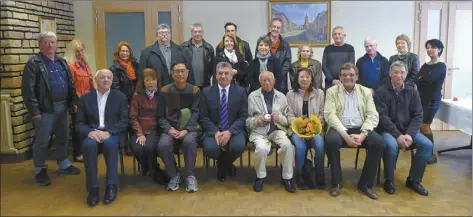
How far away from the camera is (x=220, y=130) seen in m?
3.27

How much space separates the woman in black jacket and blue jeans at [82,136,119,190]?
1.36 meters

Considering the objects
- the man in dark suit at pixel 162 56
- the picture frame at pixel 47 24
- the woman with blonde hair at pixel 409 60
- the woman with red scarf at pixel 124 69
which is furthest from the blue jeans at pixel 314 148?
the picture frame at pixel 47 24

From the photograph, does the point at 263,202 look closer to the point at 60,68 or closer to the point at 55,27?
the point at 60,68

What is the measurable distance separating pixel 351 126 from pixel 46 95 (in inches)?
95.7

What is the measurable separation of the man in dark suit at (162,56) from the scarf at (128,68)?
0.07m

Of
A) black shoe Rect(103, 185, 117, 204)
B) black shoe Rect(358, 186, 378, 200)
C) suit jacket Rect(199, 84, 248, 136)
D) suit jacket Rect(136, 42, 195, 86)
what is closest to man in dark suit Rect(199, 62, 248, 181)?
suit jacket Rect(199, 84, 248, 136)

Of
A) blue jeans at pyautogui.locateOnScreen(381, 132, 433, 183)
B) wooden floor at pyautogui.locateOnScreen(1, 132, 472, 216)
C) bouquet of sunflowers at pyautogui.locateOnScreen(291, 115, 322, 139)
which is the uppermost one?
bouquet of sunflowers at pyautogui.locateOnScreen(291, 115, 322, 139)

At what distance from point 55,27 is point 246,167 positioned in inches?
105

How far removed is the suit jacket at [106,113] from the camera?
3084 millimetres

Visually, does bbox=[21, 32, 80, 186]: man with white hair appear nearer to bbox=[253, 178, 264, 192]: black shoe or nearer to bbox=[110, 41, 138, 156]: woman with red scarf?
bbox=[110, 41, 138, 156]: woman with red scarf

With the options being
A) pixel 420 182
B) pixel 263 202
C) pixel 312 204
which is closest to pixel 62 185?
pixel 263 202

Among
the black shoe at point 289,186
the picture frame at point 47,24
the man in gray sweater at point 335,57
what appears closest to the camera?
the black shoe at point 289,186

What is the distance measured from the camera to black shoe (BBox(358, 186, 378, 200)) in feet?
9.65

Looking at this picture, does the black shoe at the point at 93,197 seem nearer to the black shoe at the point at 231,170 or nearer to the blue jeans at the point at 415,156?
the black shoe at the point at 231,170
